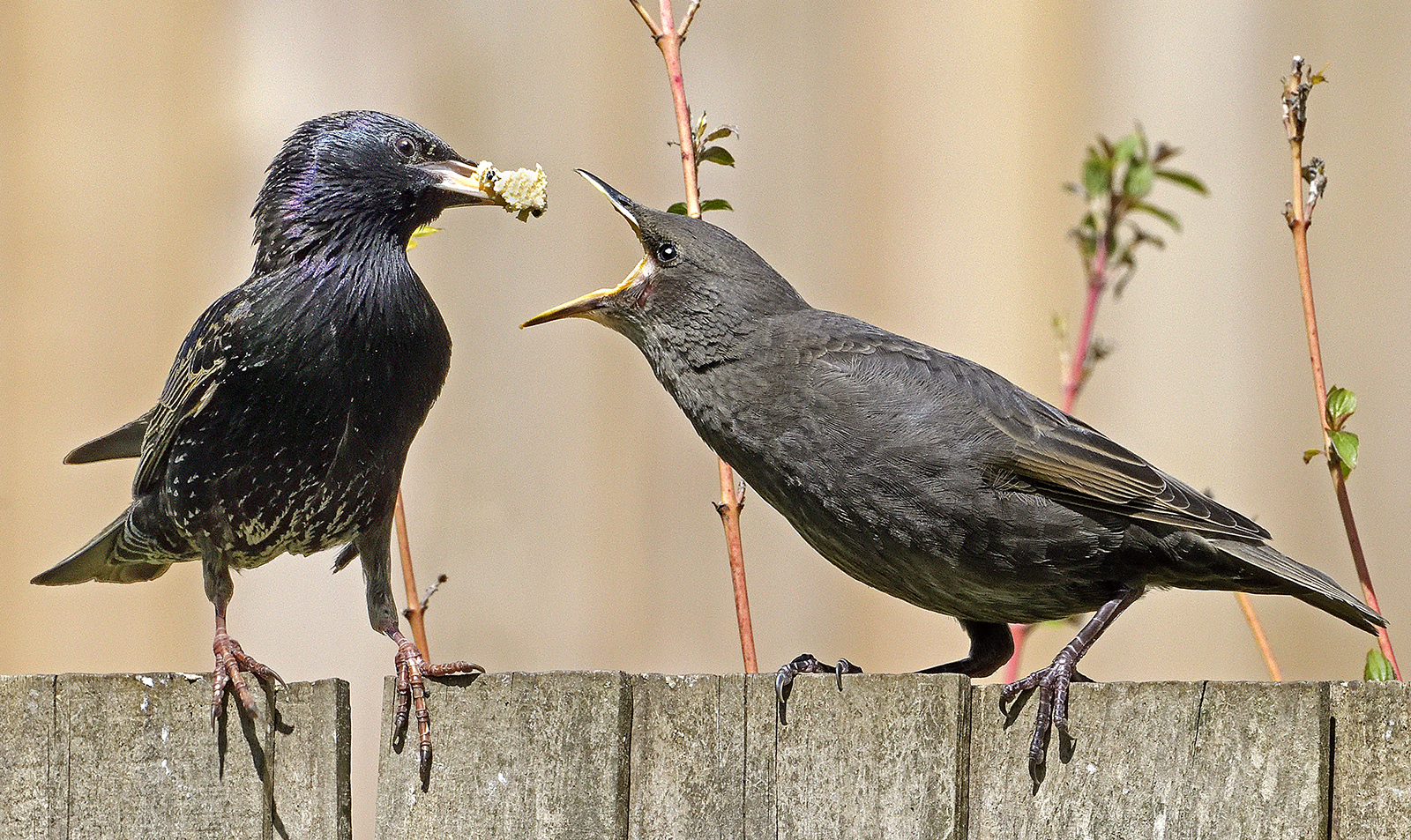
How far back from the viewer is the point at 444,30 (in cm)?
487

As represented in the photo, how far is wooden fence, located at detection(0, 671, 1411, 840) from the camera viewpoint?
224cm

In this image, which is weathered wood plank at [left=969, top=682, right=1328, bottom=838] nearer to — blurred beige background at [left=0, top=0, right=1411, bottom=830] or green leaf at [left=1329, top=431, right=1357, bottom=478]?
green leaf at [left=1329, top=431, right=1357, bottom=478]

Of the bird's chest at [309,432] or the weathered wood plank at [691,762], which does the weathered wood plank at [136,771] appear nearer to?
the weathered wood plank at [691,762]

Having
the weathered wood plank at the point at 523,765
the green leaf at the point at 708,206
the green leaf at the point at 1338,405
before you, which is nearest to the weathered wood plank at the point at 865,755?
the weathered wood plank at the point at 523,765

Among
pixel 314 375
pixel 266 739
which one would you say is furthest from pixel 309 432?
pixel 266 739

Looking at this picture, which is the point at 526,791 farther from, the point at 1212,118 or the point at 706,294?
the point at 1212,118

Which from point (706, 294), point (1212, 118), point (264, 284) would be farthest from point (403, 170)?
point (1212, 118)

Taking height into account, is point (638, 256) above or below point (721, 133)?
above

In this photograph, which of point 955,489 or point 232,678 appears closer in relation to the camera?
point 232,678

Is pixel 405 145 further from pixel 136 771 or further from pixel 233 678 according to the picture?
pixel 136 771

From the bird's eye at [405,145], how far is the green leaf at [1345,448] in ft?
6.50

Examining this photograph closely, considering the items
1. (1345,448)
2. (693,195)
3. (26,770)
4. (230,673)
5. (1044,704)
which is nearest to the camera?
(1044,704)

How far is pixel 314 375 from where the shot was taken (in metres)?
3.13

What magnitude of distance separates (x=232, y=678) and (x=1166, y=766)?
150cm
